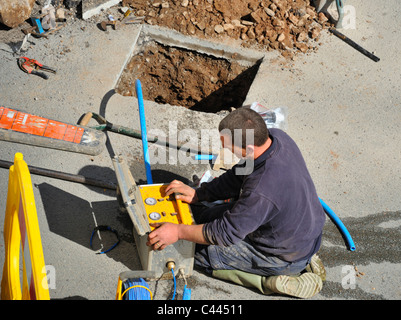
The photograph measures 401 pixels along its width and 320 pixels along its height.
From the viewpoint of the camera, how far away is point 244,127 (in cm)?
301

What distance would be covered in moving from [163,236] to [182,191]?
1.63 ft

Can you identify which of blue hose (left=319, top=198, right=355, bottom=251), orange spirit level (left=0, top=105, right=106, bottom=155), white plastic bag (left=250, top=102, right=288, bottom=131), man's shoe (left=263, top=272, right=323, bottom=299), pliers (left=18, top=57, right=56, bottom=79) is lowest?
blue hose (left=319, top=198, right=355, bottom=251)

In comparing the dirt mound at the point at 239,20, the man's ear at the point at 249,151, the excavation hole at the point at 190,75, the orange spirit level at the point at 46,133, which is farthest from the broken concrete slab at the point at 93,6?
the man's ear at the point at 249,151

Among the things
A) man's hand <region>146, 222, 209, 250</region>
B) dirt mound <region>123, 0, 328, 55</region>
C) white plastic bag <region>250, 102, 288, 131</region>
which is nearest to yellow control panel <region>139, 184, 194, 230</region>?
man's hand <region>146, 222, 209, 250</region>

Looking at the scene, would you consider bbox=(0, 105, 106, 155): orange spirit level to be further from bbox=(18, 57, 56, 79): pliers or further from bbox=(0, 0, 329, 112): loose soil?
bbox=(0, 0, 329, 112): loose soil

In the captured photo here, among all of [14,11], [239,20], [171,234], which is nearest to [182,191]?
[171,234]

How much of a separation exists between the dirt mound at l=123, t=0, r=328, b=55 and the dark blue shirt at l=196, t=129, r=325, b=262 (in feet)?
8.90

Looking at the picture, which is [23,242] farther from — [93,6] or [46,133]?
[93,6]

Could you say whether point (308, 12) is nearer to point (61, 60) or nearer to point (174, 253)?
point (61, 60)

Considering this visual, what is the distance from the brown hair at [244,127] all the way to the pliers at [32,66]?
2846 mm

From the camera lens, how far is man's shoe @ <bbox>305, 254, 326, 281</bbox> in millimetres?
3660

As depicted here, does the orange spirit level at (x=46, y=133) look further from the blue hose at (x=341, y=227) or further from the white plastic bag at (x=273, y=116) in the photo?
the blue hose at (x=341, y=227)

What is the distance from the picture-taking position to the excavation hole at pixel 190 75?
5.66 metres

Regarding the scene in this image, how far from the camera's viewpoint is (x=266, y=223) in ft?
10.4
